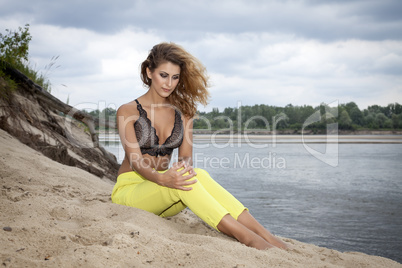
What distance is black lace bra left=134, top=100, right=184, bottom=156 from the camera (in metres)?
3.17

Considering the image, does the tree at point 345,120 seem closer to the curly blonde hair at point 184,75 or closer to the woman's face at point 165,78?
the curly blonde hair at point 184,75

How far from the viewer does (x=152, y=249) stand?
6.66 feet

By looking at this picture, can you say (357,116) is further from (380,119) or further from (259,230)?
(259,230)

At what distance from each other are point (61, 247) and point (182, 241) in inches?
28.7

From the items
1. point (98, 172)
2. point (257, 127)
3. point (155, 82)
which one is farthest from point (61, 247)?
point (257, 127)

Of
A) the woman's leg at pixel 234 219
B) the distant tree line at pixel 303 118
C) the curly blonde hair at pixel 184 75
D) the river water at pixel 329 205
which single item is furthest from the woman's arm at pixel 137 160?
the distant tree line at pixel 303 118

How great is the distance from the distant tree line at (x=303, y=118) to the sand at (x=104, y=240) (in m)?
28.3

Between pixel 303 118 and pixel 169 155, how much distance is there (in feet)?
118

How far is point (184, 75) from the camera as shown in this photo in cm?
336

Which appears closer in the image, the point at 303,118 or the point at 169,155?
the point at 169,155

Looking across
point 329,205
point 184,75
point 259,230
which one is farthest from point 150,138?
point 329,205

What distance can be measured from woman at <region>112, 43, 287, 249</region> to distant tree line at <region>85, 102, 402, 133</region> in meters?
27.7

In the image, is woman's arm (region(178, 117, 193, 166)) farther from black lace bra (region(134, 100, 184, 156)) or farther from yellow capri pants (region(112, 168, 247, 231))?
yellow capri pants (region(112, 168, 247, 231))

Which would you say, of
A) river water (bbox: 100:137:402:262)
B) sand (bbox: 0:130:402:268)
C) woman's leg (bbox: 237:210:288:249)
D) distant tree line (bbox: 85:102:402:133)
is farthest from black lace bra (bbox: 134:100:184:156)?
distant tree line (bbox: 85:102:402:133)
